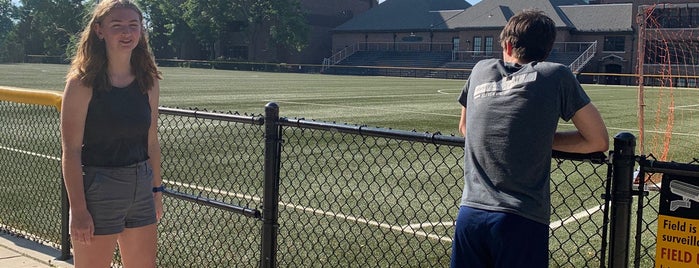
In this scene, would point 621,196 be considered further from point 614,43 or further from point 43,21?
→ point 43,21

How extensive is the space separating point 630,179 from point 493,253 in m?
0.69

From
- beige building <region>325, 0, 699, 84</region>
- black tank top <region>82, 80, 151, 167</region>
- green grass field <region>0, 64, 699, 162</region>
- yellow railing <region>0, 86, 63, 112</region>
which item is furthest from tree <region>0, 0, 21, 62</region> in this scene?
black tank top <region>82, 80, 151, 167</region>

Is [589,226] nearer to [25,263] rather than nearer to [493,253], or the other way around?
[493,253]

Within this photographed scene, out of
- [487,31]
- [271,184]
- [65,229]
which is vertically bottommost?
[65,229]

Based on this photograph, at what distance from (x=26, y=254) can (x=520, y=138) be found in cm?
430

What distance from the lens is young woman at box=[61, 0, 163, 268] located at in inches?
134

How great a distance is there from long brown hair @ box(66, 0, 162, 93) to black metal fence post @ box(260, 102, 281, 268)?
845mm

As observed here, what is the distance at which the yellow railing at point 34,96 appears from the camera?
16.7 feet

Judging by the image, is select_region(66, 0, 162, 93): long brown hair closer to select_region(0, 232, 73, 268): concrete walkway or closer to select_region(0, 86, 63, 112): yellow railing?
select_region(0, 86, 63, 112): yellow railing

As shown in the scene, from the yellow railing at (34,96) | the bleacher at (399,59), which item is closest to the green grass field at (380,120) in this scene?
the yellow railing at (34,96)

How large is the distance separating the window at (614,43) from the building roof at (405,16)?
640 inches

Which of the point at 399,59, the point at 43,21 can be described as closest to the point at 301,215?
the point at 399,59

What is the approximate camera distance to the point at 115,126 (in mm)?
3484

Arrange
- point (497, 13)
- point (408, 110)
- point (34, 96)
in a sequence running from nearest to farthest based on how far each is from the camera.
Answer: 1. point (34, 96)
2. point (408, 110)
3. point (497, 13)
